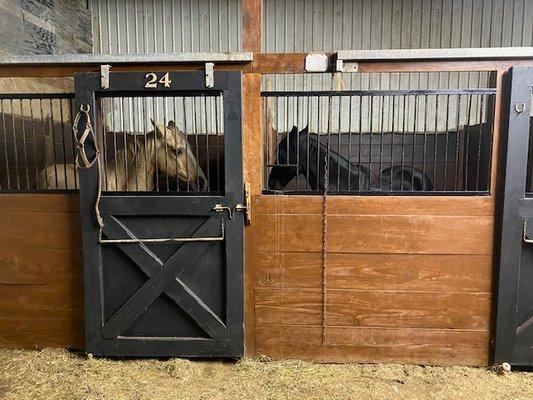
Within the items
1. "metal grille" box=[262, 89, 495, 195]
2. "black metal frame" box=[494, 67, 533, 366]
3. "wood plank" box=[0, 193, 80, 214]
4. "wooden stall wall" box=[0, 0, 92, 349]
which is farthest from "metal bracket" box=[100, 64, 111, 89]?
"black metal frame" box=[494, 67, 533, 366]

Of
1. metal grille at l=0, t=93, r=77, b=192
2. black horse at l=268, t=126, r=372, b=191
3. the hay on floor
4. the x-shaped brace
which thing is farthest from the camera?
black horse at l=268, t=126, r=372, b=191

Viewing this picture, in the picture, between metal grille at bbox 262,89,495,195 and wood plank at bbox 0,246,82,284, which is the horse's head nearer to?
metal grille at bbox 262,89,495,195

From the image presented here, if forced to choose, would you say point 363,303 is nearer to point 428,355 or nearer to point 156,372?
point 428,355

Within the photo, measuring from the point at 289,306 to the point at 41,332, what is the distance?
5.15 ft

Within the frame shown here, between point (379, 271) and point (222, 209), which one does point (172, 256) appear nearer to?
point (222, 209)

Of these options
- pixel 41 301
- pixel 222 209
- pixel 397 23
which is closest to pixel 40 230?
pixel 41 301

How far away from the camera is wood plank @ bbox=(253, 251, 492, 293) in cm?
210

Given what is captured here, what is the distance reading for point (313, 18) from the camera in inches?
189

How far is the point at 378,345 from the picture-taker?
2.18 metres

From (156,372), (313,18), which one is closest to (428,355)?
(156,372)

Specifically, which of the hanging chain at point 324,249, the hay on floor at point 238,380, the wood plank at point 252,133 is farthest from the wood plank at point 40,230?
the hanging chain at point 324,249

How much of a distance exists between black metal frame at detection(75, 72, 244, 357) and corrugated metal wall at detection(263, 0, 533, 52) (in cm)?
322

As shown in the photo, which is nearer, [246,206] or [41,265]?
[246,206]

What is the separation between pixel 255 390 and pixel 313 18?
4473 millimetres
